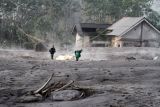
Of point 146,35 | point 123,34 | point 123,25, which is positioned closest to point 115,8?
point 123,25

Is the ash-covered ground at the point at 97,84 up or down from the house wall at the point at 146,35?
down

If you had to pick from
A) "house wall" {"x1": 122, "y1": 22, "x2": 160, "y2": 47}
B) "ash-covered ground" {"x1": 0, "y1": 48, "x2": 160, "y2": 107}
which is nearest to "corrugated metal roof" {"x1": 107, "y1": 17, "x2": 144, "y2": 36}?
"house wall" {"x1": 122, "y1": 22, "x2": 160, "y2": 47}

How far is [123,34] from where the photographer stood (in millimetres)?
45812

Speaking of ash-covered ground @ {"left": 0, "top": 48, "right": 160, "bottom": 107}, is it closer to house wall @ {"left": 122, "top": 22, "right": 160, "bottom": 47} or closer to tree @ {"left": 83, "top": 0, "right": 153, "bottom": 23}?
house wall @ {"left": 122, "top": 22, "right": 160, "bottom": 47}

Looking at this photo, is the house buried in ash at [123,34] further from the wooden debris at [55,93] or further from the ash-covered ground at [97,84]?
the wooden debris at [55,93]

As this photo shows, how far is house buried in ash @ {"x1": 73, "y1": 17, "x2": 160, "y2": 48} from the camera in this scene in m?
46.6

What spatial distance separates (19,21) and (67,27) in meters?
14.4

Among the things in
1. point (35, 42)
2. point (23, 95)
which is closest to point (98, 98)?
point (23, 95)

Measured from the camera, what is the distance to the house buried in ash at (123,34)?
4662 centimetres

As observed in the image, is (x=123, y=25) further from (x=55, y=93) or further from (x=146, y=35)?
(x=55, y=93)

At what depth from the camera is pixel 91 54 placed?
37156 millimetres

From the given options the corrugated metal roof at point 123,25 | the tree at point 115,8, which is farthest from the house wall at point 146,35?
the tree at point 115,8

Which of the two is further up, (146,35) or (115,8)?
(115,8)

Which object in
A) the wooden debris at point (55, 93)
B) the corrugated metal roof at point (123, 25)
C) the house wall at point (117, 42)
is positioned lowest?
the wooden debris at point (55, 93)
